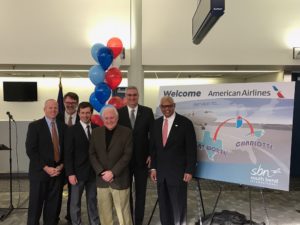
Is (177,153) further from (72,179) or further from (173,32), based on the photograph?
(173,32)

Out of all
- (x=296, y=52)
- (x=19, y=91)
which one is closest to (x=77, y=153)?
(x=296, y=52)

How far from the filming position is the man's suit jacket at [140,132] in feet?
11.0

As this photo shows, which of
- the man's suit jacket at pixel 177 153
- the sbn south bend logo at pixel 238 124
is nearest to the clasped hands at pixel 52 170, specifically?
the man's suit jacket at pixel 177 153

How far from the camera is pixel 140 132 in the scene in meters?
3.36

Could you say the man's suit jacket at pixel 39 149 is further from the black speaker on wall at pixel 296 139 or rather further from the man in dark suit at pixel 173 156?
the black speaker on wall at pixel 296 139

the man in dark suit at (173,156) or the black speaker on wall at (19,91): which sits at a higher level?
the black speaker on wall at (19,91)

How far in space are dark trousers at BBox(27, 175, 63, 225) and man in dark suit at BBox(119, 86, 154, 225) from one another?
0.85m

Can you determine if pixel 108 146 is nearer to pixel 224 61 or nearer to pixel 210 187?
pixel 210 187

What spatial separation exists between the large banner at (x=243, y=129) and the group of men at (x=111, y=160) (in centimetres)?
29

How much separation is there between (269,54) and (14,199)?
5121 mm

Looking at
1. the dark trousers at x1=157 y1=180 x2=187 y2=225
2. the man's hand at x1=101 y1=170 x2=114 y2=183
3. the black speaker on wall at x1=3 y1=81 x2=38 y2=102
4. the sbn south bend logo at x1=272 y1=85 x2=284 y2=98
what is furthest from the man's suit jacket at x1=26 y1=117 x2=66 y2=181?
the black speaker on wall at x1=3 y1=81 x2=38 y2=102

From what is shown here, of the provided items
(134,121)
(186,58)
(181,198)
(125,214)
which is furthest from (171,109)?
(186,58)

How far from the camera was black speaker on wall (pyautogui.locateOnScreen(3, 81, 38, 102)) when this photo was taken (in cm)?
735

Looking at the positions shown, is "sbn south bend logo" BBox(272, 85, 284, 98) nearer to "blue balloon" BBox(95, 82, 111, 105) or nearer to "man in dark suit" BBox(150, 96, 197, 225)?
"man in dark suit" BBox(150, 96, 197, 225)
